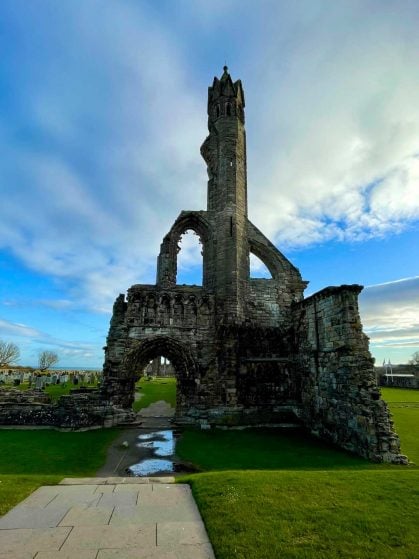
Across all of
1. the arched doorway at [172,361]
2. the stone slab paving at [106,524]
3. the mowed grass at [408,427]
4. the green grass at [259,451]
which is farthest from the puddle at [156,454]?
the mowed grass at [408,427]

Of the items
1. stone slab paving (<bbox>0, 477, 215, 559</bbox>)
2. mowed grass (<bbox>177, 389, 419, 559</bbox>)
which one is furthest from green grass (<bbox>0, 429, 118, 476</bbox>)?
mowed grass (<bbox>177, 389, 419, 559</bbox>)

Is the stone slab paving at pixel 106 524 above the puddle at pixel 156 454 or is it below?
above

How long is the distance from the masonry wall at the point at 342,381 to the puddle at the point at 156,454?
Result: 6373mm

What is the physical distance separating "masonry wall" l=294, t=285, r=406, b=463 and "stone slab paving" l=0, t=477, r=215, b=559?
294 inches

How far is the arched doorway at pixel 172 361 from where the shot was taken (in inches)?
684

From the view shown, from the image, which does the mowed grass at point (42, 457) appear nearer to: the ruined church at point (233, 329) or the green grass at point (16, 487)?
the green grass at point (16, 487)

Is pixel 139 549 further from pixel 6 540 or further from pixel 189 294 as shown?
pixel 189 294

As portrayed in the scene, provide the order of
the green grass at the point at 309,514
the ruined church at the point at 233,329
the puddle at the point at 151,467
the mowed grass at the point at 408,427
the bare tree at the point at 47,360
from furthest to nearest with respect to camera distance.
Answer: the bare tree at the point at 47,360
the ruined church at the point at 233,329
the mowed grass at the point at 408,427
the puddle at the point at 151,467
the green grass at the point at 309,514

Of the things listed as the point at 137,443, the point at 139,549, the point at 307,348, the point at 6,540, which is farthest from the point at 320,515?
the point at 307,348

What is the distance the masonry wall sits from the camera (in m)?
10.7

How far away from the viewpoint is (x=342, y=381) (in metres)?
12.8

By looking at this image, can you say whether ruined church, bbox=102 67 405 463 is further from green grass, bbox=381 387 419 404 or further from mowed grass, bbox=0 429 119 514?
green grass, bbox=381 387 419 404

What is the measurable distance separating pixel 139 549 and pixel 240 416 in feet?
43.5

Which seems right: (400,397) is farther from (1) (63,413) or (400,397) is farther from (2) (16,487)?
(2) (16,487)
